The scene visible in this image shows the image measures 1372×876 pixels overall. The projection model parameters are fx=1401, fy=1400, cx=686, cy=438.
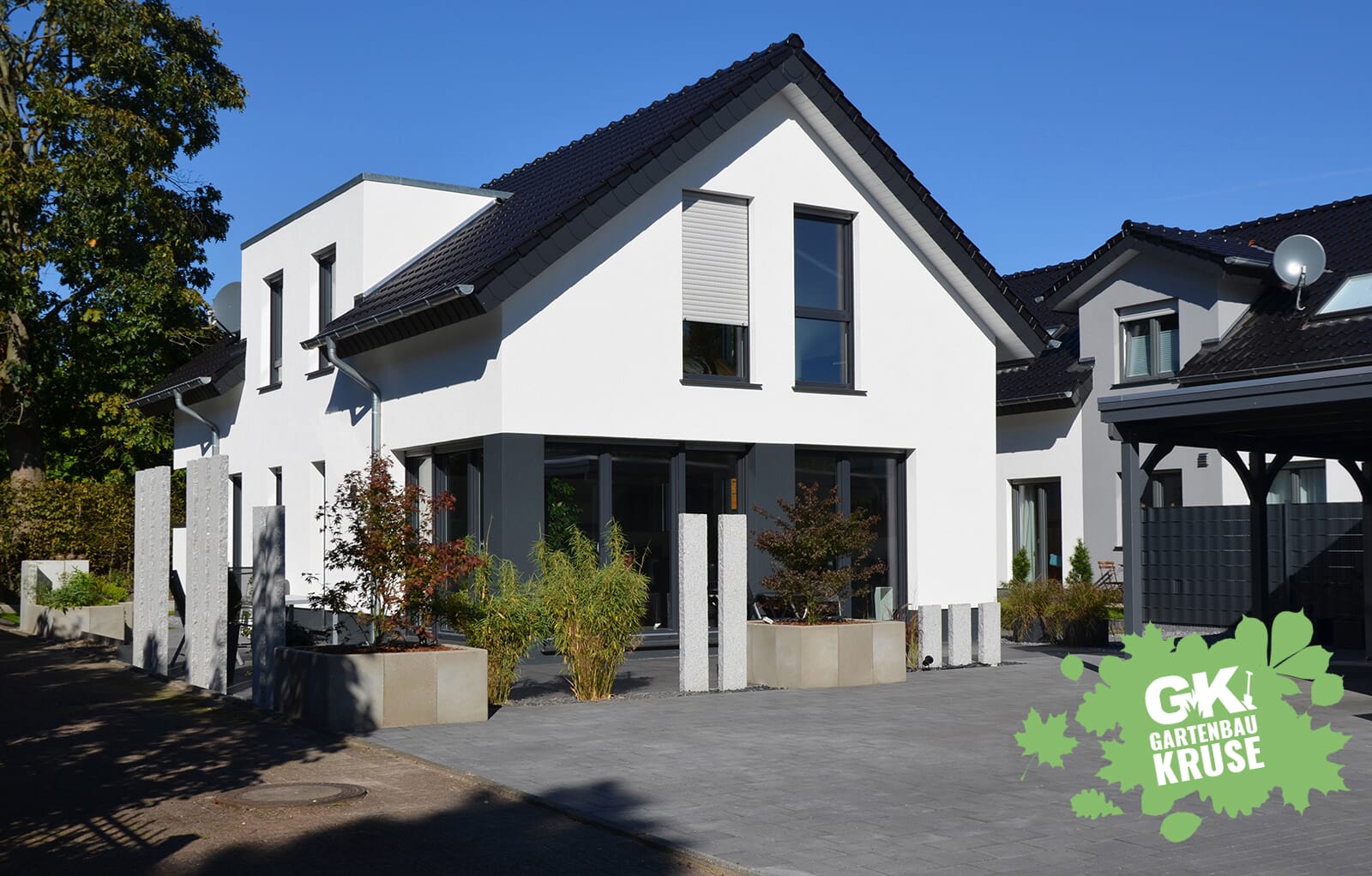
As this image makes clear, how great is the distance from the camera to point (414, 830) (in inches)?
281

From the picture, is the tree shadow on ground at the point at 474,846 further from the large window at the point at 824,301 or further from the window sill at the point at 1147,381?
the window sill at the point at 1147,381

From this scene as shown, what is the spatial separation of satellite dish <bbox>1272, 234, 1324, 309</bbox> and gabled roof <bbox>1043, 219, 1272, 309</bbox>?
0.96 ft

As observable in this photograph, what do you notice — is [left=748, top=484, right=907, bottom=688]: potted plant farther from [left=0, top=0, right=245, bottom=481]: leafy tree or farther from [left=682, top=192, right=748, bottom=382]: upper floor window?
[left=0, top=0, right=245, bottom=481]: leafy tree

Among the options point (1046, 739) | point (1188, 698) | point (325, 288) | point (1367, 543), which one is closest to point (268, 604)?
point (1046, 739)

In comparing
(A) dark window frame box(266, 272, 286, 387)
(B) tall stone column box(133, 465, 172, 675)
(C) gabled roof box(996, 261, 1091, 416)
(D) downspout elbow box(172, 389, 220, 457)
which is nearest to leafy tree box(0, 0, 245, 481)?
(D) downspout elbow box(172, 389, 220, 457)

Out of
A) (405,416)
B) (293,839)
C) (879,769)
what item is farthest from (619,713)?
(405,416)

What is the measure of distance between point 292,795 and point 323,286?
12.8m

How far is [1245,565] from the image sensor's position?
19.1 m

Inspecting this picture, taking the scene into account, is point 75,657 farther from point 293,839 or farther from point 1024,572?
point 1024,572

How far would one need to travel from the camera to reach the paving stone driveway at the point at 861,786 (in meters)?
6.51

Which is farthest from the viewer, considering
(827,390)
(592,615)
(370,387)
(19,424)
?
(19,424)

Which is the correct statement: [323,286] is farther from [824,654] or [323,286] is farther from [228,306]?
[824,654]

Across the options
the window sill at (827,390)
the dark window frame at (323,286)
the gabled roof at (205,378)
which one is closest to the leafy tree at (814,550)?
the window sill at (827,390)

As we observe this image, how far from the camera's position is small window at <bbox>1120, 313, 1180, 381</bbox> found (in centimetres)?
2395
